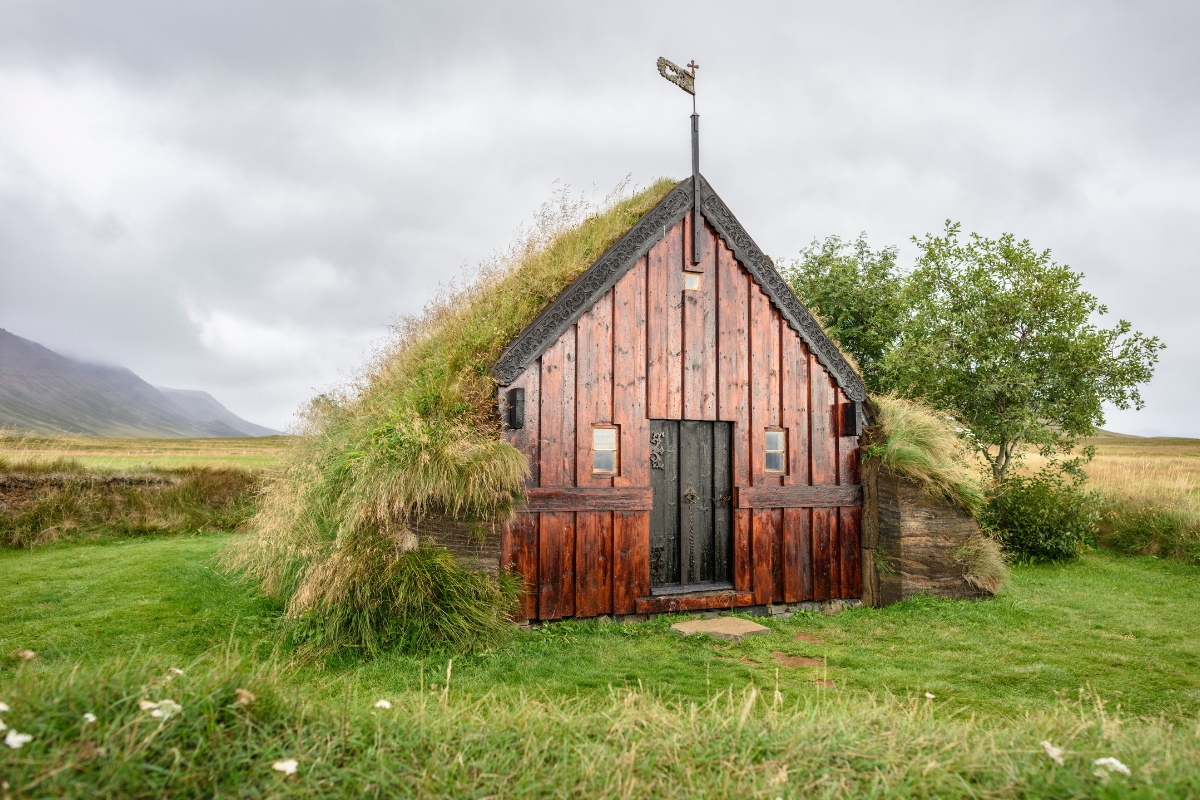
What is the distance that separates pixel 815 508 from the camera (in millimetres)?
10820

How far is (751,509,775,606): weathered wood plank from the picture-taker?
1031 centimetres

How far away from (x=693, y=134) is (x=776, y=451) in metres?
4.78

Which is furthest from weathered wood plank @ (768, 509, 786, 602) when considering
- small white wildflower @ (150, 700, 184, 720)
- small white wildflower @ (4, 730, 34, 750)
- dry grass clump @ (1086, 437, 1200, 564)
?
dry grass clump @ (1086, 437, 1200, 564)

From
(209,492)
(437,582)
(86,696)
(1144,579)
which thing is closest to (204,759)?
(86,696)

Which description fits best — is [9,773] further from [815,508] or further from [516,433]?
[815,508]

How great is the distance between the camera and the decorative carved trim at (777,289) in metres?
10.4

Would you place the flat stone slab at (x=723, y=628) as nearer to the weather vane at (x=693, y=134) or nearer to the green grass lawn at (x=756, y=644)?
the green grass lawn at (x=756, y=644)

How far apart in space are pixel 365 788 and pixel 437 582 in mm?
4759

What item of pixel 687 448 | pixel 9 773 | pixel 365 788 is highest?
pixel 687 448

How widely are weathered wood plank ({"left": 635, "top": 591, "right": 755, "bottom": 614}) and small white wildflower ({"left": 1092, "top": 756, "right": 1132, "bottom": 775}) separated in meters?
6.51

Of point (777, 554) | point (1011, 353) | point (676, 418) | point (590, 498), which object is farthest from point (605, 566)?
point (1011, 353)

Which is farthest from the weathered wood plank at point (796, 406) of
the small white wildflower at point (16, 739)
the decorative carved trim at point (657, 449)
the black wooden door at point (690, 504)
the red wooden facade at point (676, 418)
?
the small white wildflower at point (16, 739)

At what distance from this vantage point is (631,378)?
971cm

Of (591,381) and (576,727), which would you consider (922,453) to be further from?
(576,727)
